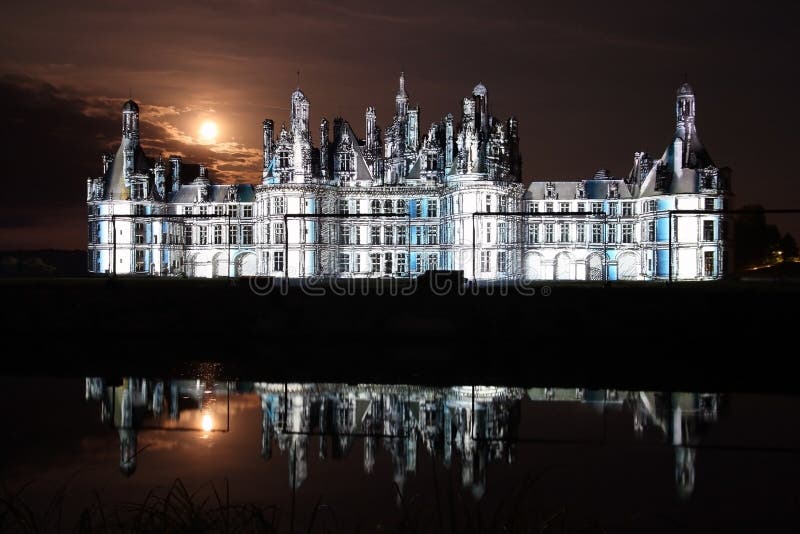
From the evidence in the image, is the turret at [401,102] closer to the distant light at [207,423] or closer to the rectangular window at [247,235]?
the rectangular window at [247,235]

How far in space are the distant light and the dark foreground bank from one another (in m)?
5.11

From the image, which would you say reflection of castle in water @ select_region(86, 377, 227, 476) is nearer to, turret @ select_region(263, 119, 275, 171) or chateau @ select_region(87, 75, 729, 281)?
chateau @ select_region(87, 75, 729, 281)

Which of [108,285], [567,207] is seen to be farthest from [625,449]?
[567,207]

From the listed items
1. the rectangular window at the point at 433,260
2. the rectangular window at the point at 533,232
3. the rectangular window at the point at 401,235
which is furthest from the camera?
the rectangular window at the point at 533,232

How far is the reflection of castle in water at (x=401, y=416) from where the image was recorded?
13.6 metres

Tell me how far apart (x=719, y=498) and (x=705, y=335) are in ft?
62.2

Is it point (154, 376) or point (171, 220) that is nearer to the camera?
point (154, 376)

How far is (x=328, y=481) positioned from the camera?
12078mm

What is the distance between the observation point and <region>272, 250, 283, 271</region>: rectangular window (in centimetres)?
6681

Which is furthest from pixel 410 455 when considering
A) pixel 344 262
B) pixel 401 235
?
pixel 401 235
